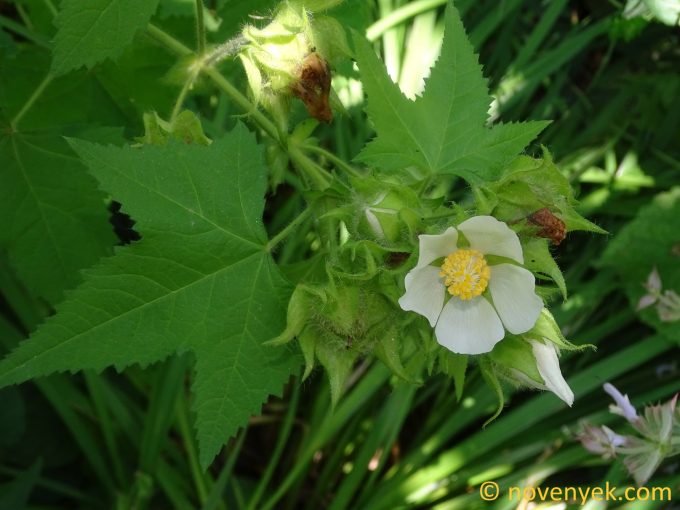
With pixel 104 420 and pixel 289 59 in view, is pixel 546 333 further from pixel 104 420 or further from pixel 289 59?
pixel 104 420

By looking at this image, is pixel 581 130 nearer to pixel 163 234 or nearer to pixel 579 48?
pixel 579 48

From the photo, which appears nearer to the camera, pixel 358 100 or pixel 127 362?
pixel 127 362

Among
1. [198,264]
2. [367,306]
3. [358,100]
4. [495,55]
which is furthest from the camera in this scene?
[495,55]

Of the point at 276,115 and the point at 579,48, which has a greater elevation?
the point at 276,115

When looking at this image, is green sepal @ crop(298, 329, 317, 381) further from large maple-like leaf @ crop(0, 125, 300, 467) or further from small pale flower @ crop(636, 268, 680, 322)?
small pale flower @ crop(636, 268, 680, 322)

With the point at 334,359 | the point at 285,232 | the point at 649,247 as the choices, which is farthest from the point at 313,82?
the point at 649,247

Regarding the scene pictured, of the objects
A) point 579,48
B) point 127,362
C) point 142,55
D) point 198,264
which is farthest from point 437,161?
point 579,48
